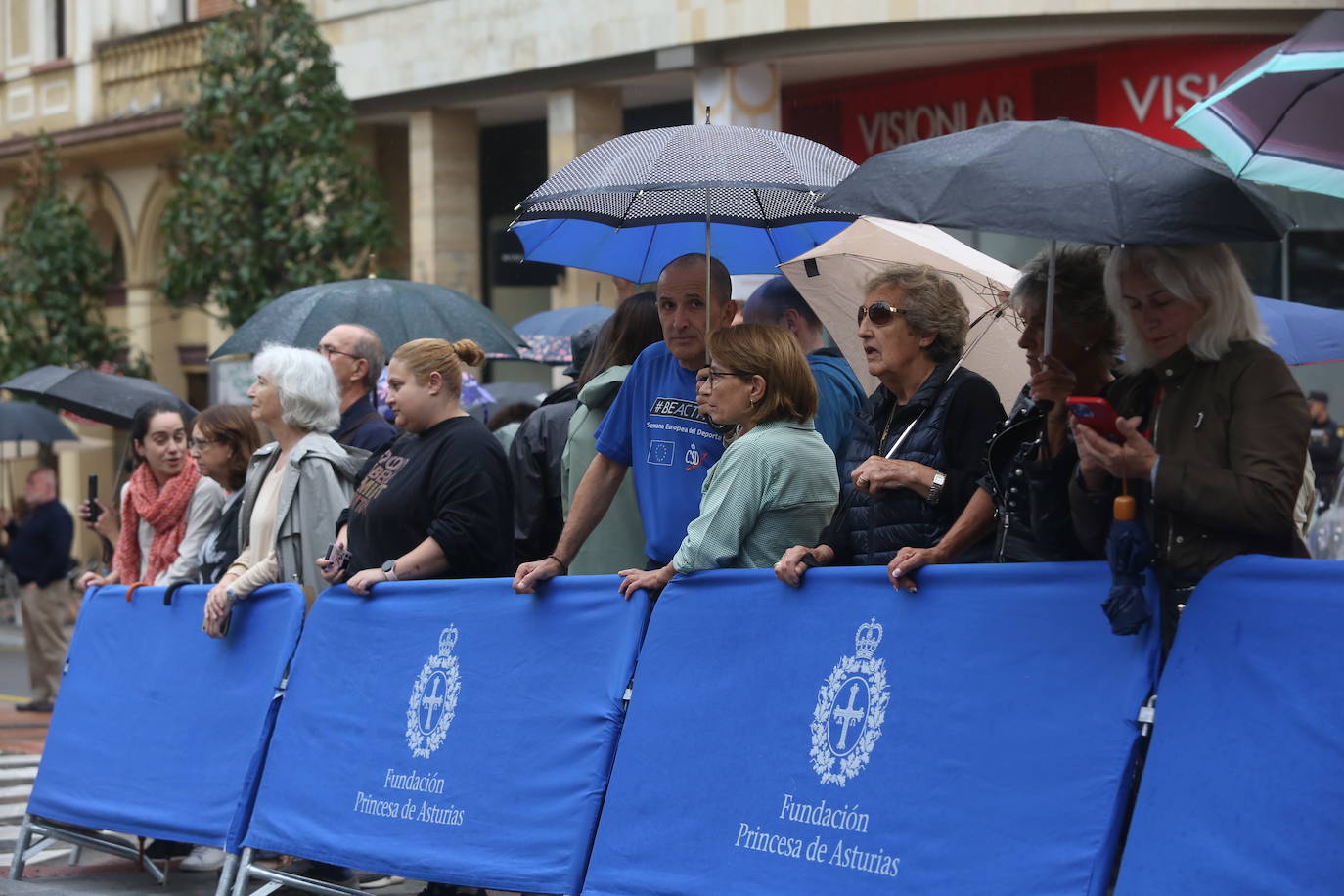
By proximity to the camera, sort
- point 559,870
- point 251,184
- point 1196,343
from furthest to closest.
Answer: point 251,184, point 559,870, point 1196,343

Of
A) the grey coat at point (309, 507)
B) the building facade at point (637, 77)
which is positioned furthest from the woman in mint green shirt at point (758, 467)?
the building facade at point (637, 77)

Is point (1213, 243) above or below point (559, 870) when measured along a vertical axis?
above

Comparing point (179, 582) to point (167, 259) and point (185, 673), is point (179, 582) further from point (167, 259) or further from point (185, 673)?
point (167, 259)

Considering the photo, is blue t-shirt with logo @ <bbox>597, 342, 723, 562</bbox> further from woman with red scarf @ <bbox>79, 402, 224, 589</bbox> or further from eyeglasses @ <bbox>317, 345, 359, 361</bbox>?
woman with red scarf @ <bbox>79, 402, 224, 589</bbox>

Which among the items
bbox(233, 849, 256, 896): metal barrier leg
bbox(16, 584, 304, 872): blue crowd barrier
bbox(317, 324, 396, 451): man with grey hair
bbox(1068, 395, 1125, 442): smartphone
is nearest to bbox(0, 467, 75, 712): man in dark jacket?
bbox(16, 584, 304, 872): blue crowd barrier

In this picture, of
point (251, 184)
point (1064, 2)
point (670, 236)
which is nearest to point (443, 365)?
point (670, 236)

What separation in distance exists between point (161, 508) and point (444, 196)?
47.6ft

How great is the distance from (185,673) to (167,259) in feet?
43.8

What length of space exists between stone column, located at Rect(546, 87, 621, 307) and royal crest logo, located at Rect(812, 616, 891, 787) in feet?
51.8

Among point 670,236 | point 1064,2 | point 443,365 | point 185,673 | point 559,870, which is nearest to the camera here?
point 559,870

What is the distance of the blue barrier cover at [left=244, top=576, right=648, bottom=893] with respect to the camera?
5.86m

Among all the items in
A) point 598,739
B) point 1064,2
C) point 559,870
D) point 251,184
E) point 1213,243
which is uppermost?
point 1064,2

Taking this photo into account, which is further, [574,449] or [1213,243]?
[574,449]

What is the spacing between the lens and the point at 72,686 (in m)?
8.18
